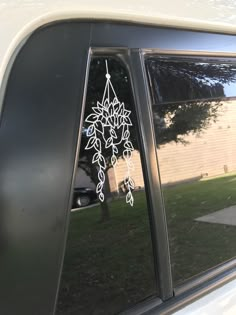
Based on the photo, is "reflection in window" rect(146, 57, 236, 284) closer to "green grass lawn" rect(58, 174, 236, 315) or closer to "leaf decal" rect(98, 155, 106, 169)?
"green grass lawn" rect(58, 174, 236, 315)

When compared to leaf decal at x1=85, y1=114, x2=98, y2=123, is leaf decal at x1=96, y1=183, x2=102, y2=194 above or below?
below

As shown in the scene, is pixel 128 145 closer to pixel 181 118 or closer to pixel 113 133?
pixel 113 133

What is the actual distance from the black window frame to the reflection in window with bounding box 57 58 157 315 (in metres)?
0.02

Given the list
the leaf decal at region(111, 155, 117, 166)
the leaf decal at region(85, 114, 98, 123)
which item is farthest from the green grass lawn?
the leaf decal at region(85, 114, 98, 123)

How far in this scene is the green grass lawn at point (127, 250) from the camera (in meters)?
1.20

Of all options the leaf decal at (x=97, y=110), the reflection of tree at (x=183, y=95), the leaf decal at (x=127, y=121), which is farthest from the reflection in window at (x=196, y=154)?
the leaf decal at (x=97, y=110)

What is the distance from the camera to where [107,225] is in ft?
4.12

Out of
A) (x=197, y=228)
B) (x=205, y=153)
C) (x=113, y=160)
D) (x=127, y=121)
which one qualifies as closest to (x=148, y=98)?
(x=127, y=121)

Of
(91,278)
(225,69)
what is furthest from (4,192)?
(225,69)

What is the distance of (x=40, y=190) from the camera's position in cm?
108

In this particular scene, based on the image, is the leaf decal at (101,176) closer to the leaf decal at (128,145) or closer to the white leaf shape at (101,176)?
the white leaf shape at (101,176)

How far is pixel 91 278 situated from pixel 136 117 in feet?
1.45

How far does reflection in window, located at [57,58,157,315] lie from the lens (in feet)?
3.89

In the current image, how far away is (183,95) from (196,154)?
0.64 ft
